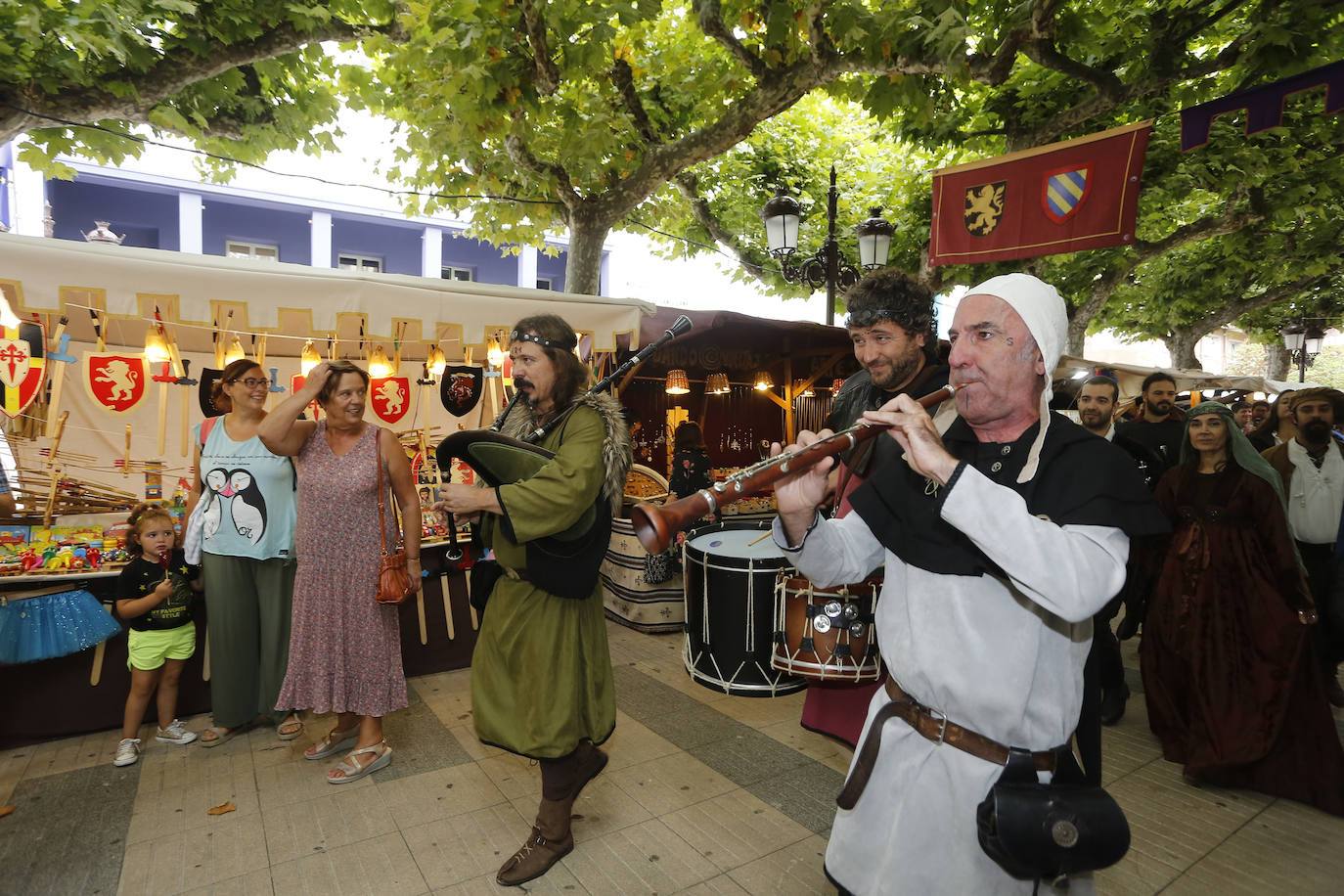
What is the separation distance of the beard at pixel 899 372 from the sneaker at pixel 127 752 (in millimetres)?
4651

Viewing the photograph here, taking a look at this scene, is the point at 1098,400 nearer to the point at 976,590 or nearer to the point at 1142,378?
the point at 976,590

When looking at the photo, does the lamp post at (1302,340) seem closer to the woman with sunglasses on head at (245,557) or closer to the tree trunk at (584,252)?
the tree trunk at (584,252)

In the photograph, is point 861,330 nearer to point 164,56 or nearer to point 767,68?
point 767,68

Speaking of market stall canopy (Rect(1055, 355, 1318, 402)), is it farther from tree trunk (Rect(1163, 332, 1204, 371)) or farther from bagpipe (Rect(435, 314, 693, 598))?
bagpipe (Rect(435, 314, 693, 598))

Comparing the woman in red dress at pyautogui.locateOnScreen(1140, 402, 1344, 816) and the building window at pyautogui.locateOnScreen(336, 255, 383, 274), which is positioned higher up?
the building window at pyautogui.locateOnScreen(336, 255, 383, 274)

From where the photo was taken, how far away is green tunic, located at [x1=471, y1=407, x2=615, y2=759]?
2.84m

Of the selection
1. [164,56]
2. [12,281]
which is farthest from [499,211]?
[12,281]

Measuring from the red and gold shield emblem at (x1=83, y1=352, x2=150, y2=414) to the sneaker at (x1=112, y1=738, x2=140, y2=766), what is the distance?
2.16m

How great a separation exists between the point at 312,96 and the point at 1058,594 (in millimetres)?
9198

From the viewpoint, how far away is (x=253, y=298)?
417 centimetres

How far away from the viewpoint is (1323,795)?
142 inches

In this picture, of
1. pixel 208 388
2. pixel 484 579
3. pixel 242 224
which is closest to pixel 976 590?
pixel 484 579

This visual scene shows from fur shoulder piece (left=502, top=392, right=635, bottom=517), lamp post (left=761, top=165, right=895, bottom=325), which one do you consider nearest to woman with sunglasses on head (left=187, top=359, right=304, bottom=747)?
fur shoulder piece (left=502, top=392, right=635, bottom=517)

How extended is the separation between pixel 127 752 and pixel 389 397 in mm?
3161
